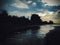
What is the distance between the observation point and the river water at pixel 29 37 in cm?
156

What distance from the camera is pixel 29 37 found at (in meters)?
1.57

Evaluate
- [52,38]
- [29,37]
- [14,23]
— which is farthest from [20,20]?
[52,38]

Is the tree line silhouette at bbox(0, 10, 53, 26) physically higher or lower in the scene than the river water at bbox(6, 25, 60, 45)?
higher

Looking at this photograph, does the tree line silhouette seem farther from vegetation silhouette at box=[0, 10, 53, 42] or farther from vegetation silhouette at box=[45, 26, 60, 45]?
vegetation silhouette at box=[45, 26, 60, 45]

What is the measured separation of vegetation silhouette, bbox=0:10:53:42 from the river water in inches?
2.4

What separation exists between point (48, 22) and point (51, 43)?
245mm

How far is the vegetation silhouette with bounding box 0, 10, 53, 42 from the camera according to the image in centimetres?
158

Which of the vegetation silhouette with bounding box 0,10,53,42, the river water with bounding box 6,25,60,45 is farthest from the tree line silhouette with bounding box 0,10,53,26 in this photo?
the river water with bounding box 6,25,60,45

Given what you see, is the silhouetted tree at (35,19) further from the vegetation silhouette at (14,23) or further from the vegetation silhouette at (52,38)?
the vegetation silhouette at (52,38)

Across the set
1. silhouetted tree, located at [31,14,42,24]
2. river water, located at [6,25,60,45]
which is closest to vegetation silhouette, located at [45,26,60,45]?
river water, located at [6,25,60,45]

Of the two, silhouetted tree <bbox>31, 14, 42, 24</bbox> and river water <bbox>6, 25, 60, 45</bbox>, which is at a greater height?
silhouetted tree <bbox>31, 14, 42, 24</bbox>

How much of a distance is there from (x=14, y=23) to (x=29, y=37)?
24cm

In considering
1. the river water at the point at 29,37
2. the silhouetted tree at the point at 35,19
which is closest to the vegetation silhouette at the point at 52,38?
the river water at the point at 29,37

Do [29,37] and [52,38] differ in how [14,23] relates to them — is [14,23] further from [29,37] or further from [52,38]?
[52,38]
